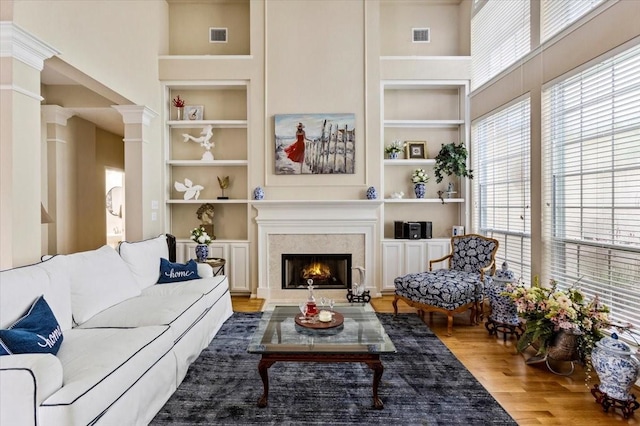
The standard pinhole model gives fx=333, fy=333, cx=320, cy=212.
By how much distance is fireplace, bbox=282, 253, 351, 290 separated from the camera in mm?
4742

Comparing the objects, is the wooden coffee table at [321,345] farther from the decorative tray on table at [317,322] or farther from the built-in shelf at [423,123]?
the built-in shelf at [423,123]

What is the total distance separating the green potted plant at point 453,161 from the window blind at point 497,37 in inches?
36.9

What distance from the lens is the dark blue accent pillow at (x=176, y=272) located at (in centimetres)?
346

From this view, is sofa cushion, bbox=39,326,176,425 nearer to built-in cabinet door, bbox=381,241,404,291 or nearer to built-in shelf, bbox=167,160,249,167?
built-in shelf, bbox=167,160,249,167

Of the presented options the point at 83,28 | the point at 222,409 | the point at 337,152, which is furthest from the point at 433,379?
the point at 83,28

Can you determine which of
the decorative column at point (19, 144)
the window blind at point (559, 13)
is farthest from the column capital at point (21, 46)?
the window blind at point (559, 13)

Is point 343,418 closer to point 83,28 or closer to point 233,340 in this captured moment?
point 233,340

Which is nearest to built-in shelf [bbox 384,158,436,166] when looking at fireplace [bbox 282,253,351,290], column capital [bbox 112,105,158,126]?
fireplace [bbox 282,253,351,290]

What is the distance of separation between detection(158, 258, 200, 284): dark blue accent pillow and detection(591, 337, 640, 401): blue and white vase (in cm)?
344

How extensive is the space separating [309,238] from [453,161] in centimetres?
226

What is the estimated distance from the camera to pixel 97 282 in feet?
8.47

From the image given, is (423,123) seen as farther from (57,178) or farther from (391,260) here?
(57,178)

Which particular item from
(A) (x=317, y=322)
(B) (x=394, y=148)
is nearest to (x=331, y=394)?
(A) (x=317, y=322)

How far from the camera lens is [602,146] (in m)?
2.70
